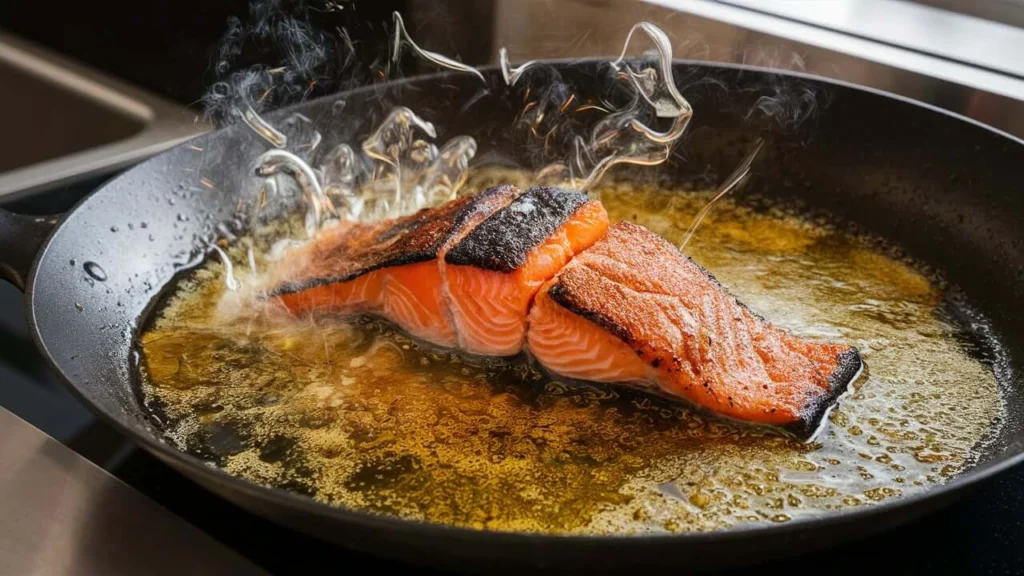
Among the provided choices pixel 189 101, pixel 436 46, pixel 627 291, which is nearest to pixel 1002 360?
pixel 627 291

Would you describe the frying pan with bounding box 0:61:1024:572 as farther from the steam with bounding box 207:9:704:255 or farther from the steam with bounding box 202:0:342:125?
the steam with bounding box 202:0:342:125

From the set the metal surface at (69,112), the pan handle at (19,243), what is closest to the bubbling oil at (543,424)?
the pan handle at (19,243)

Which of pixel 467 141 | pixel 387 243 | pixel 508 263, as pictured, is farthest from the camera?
pixel 467 141

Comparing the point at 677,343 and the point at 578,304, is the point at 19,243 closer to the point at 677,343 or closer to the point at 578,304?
the point at 578,304

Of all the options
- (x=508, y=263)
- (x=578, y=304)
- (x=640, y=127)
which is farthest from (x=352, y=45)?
(x=578, y=304)

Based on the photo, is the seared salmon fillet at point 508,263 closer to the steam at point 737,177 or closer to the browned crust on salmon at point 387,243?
the browned crust on salmon at point 387,243

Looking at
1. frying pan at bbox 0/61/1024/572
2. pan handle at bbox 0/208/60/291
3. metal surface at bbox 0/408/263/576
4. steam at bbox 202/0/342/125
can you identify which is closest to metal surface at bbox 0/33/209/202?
steam at bbox 202/0/342/125
